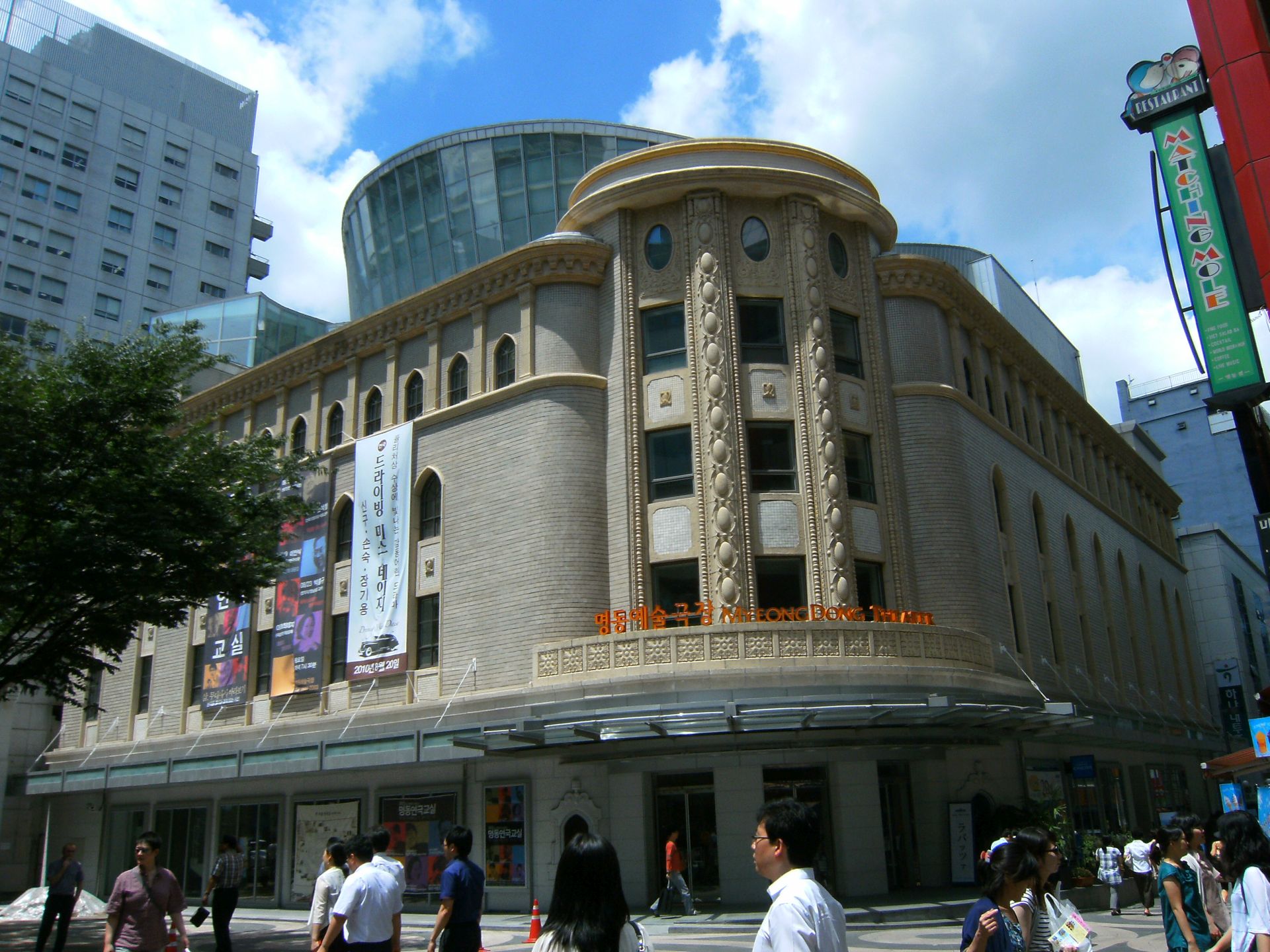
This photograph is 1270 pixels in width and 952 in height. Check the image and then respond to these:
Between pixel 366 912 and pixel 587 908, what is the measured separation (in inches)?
179

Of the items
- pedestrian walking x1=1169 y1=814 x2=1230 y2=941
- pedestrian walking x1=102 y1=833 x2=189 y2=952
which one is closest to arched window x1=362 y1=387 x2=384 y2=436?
pedestrian walking x1=102 y1=833 x2=189 y2=952

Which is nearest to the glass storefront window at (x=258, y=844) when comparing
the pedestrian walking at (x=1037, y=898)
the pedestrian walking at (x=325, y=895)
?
the pedestrian walking at (x=325, y=895)

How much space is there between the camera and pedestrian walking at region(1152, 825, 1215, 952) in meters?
8.30

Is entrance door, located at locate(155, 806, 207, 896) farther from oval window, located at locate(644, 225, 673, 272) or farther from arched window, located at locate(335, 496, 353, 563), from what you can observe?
oval window, located at locate(644, 225, 673, 272)

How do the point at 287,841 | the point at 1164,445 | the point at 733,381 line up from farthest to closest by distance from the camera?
1. the point at 1164,445
2. the point at 287,841
3. the point at 733,381

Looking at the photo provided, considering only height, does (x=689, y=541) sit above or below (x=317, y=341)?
below

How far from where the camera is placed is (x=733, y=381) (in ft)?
83.4

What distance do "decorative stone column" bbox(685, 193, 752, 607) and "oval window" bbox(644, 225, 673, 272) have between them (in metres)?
0.68

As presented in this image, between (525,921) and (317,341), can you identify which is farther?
(317,341)

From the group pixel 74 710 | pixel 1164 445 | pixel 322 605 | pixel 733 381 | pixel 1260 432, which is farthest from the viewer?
pixel 1164 445

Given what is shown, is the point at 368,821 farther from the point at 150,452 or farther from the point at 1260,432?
the point at 1260,432

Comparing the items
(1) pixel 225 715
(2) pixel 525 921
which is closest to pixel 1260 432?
(2) pixel 525 921

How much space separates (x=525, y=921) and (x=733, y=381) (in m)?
12.7

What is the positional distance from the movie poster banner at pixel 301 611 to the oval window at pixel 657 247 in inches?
454
